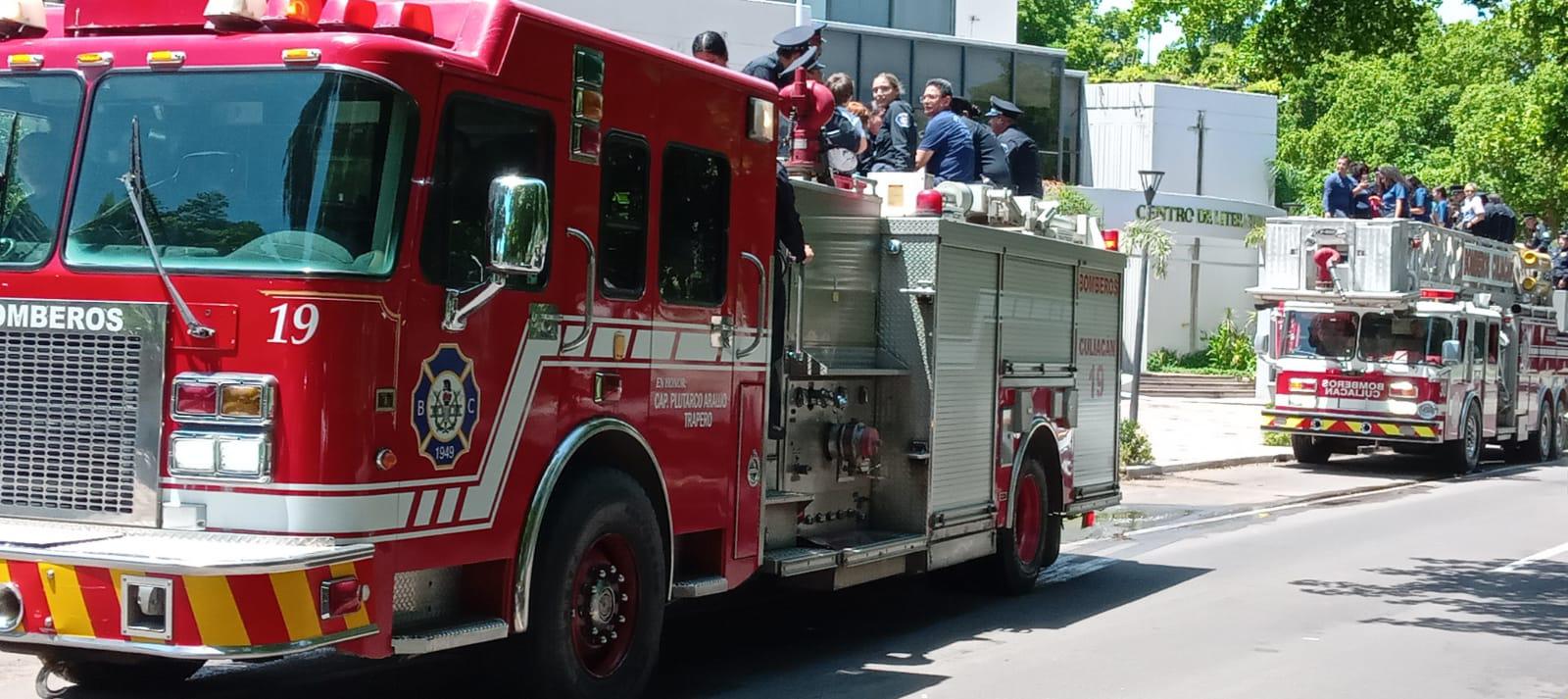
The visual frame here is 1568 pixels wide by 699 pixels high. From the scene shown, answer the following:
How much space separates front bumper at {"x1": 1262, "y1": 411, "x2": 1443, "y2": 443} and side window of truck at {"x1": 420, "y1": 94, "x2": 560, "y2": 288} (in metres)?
18.2

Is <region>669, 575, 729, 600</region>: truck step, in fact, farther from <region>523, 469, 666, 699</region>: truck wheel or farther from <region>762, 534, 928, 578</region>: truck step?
<region>762, 534, 928, 578</region>: truck step

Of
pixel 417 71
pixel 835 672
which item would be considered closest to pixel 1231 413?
pixel 835 672

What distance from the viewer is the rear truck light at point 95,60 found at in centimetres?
625

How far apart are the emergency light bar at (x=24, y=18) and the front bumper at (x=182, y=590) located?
198cm

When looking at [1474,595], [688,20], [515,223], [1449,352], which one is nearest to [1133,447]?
[1449,352]

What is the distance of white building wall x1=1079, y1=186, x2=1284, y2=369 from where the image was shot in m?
45.9

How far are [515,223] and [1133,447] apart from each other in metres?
16.6

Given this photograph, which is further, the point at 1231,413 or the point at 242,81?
the point at 1231,413

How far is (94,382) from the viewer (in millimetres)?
6047

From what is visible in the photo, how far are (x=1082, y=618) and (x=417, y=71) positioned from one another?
6.10 metres

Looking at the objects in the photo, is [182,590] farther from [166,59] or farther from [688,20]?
[688,20]

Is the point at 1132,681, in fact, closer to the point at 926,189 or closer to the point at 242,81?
the point at 926,189

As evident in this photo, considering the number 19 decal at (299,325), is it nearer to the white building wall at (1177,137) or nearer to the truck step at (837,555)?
the truck step at (837,555)

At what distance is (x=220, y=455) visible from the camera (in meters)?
5.84
